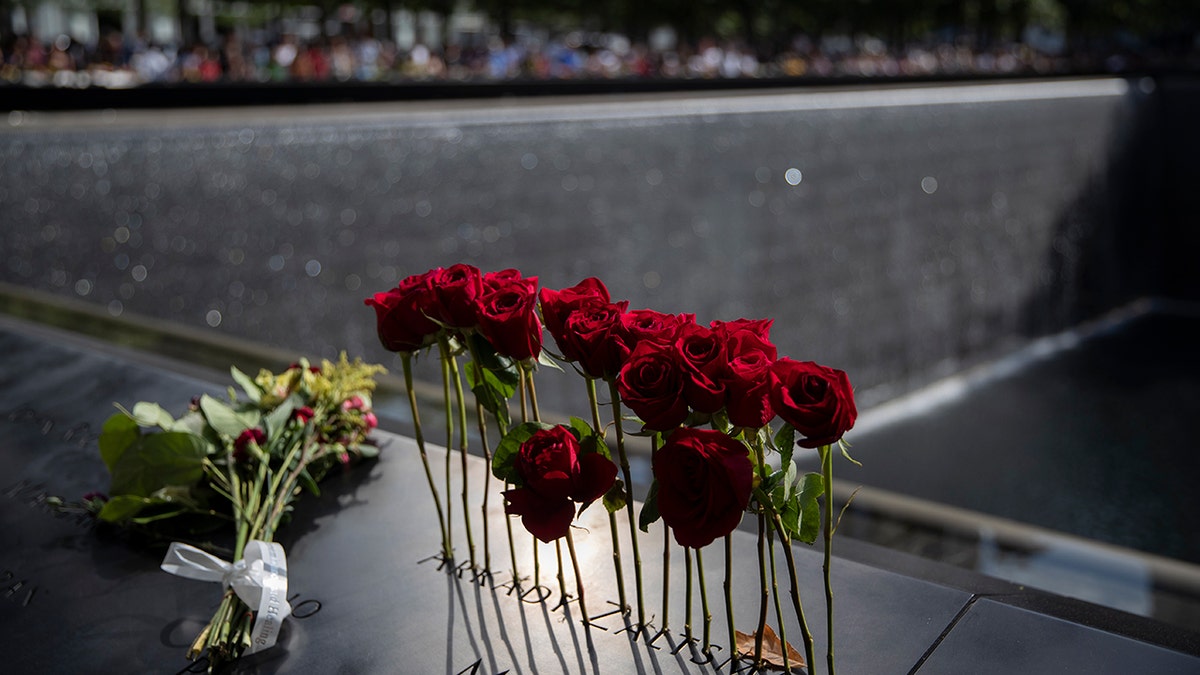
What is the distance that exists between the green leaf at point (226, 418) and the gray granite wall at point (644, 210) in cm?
324

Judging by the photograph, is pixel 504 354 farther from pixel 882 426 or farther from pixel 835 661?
pixel 882 426

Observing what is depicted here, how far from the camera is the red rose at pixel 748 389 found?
135cm

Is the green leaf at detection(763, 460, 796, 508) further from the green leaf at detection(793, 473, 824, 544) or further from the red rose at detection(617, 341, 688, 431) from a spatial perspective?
the red rose at detection(617, 341, 688, 431)

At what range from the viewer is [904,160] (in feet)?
33.9

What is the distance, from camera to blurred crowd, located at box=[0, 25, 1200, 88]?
1590 centimetres

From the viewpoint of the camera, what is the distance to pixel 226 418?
244cm

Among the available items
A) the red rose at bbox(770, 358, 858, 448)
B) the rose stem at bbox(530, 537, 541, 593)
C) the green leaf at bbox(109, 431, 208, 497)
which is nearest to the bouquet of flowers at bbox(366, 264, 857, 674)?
the red rose at bbox(770, 358, 858, 448)

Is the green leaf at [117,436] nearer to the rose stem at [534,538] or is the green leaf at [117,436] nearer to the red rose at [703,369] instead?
the rose stem at [534,538]

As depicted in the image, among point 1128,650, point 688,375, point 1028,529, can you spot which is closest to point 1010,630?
point 1128,650

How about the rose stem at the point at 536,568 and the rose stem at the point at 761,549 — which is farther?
the rose stem at the point at 536,568

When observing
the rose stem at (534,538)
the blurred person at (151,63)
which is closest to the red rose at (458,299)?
the rose stem at (534,538)

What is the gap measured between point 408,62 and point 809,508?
21562 mm

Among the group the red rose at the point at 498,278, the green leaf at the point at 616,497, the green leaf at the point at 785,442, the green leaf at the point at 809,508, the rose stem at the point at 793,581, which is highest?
the red rose at the point at 498,278

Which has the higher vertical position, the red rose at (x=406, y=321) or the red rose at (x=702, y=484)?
the red rose at (x=406, y=321)
